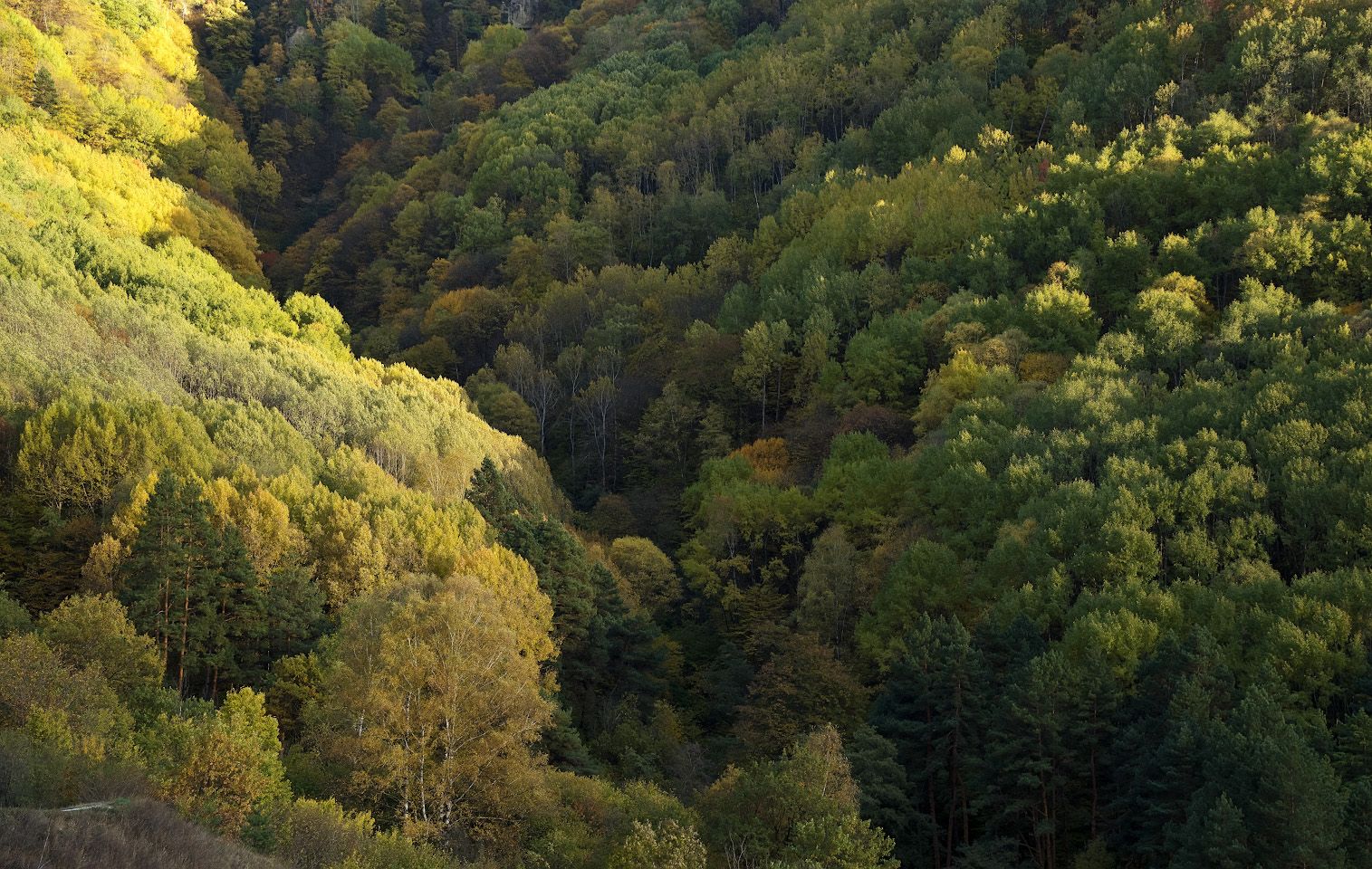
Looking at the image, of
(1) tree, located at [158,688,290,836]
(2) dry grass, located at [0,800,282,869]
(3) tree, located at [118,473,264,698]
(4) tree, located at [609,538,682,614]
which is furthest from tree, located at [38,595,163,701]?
(4) tree, located at [609,538,682,614]

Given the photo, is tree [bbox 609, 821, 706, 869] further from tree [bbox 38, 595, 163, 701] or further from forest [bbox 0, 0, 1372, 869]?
tree [bbox 38, 595, 163, 701]

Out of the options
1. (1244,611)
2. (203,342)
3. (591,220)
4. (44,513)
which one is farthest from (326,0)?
(1244,611)

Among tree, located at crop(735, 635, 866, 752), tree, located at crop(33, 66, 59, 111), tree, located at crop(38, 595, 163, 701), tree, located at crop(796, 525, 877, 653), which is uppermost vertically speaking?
tree, located at crop(33, 66, 59, 111)

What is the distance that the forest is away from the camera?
37125 millimetres

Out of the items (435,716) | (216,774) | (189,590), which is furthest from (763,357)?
(216,774)

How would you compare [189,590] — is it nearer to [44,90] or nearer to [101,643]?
[101,643]

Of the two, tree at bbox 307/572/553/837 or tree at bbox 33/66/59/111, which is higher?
tree at bbox 33/66/59/111

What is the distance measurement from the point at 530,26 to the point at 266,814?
17503 centimetres

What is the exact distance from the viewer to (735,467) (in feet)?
268

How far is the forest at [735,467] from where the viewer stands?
1462 inches

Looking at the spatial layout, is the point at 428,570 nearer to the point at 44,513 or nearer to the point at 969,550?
the point at 44,513

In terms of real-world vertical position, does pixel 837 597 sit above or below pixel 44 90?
below

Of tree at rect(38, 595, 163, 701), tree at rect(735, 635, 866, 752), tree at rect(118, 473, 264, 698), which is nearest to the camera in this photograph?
tree at rect(38, 595, 163, 701)

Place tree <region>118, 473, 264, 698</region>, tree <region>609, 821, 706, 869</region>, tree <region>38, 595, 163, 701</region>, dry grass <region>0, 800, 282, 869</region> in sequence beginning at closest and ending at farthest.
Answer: dry grass <region>0, 800, 282, 869</region>
tree <region>609, 821, 706, 869</region>
tree <region>38, 595, 163, 701</region>
tree <region>118, 473, 264, 698</region>
